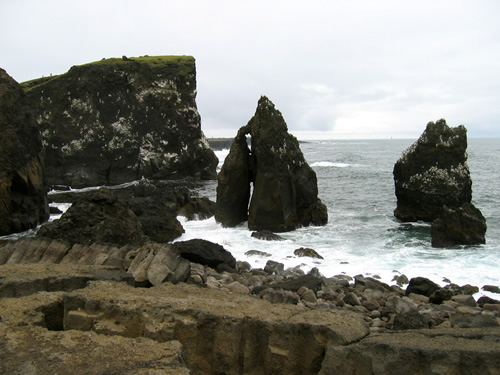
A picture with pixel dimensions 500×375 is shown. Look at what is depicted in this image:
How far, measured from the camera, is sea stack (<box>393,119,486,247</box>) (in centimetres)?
2220

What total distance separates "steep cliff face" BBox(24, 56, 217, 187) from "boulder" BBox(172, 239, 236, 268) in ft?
120

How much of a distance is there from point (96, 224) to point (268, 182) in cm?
976

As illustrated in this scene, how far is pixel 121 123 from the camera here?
2021 inches

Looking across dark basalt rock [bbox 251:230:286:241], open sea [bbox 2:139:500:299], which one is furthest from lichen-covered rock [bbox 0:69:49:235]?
dark basalt rock [bbox 251:230:286:241]

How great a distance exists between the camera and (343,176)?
48719 millimetres

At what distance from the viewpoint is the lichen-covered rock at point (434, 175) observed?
72.9ft

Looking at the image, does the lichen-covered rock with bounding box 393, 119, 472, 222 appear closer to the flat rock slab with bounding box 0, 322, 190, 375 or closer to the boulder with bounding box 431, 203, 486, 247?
the boulder with bounding box 431, 203, 486, 247

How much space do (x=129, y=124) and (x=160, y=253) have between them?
1783 inches

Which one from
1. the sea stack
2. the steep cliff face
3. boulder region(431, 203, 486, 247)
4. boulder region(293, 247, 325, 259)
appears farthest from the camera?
the steep cliff face

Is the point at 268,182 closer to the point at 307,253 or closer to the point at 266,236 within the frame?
the point at 266,236

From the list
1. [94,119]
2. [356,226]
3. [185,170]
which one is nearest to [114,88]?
[94,119]

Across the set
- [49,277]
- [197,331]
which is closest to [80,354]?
[197,331]

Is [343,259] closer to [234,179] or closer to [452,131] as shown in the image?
[234,179]

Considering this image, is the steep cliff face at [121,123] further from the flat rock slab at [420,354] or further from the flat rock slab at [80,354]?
the flat rock slab at [420,354]
